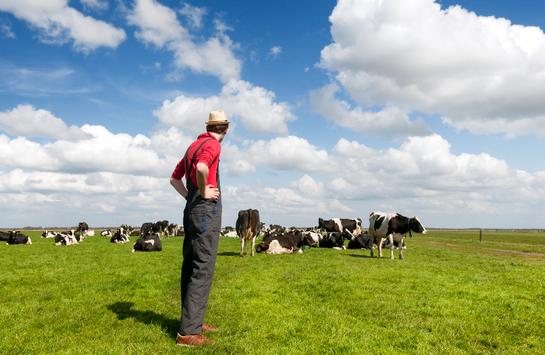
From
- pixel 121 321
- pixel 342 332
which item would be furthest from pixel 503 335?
pixel 121 321

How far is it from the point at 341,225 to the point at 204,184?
36.0m


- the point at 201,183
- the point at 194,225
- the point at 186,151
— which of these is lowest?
the point at 194,225

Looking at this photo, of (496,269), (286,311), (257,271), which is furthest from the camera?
(496,269)

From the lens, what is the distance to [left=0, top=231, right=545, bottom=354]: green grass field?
7.18 m

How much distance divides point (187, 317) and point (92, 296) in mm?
5113

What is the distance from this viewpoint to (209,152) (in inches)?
291

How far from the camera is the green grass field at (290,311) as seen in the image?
7.18 m

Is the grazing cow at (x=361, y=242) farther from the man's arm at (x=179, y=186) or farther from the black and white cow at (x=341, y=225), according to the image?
the man's arm at (x=179, y=186)

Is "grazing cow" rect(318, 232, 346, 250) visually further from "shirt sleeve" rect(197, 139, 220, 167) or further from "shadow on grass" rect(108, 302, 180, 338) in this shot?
"shirt sleeve" rect(197, 139, 220, 167)

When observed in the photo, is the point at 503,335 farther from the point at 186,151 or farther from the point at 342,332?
the point at 186,151

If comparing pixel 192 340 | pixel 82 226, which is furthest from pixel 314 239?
pixel 82 226

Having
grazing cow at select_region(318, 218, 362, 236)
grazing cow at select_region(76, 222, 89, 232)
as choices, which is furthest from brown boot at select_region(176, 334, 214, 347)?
grazing cow at select_region(76, 222, 89, 232)

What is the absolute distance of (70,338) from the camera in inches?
294

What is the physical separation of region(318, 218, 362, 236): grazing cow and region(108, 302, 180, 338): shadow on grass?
32.7 m
